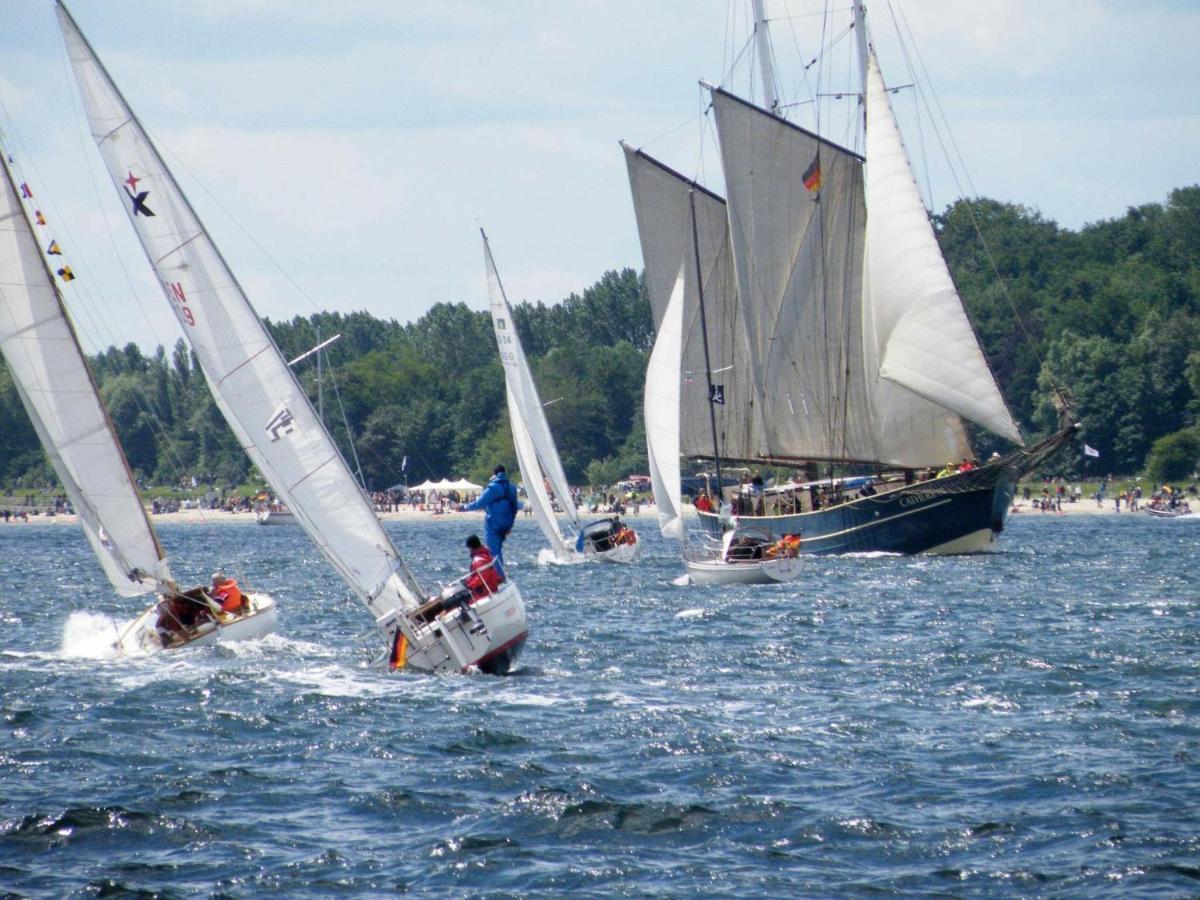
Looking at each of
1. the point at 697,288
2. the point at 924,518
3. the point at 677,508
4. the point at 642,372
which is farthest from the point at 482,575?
the point at 642,372

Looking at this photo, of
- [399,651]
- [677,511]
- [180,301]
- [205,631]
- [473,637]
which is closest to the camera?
[473,637]

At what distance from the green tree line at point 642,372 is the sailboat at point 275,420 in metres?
91.1

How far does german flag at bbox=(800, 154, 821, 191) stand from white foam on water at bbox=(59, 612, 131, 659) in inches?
1390

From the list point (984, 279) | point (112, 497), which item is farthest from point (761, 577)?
point (984, 279)

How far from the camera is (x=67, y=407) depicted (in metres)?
35.1

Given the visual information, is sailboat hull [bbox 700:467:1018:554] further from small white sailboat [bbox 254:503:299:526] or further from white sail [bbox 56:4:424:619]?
small white sailboat [bbox 254:503:299:526]

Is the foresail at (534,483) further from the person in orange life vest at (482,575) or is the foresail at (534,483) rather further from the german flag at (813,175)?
the person in orange life vest at (482,575)

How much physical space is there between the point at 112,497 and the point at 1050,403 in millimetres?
105271

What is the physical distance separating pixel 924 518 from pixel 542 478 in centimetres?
1442

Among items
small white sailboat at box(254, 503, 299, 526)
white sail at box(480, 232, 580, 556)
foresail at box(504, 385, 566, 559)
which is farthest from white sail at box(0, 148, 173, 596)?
small white sailboat at box(254, 503, 299, 526)

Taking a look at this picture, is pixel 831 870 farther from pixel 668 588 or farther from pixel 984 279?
pixel 984 279

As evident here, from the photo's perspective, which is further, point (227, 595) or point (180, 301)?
point (227, 595)

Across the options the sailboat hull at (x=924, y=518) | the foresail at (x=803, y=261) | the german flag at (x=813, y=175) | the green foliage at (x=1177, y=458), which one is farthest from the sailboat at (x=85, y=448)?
the green foliage at (x=1177, y=458)

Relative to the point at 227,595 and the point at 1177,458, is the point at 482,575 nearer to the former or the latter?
the point at 227,595
